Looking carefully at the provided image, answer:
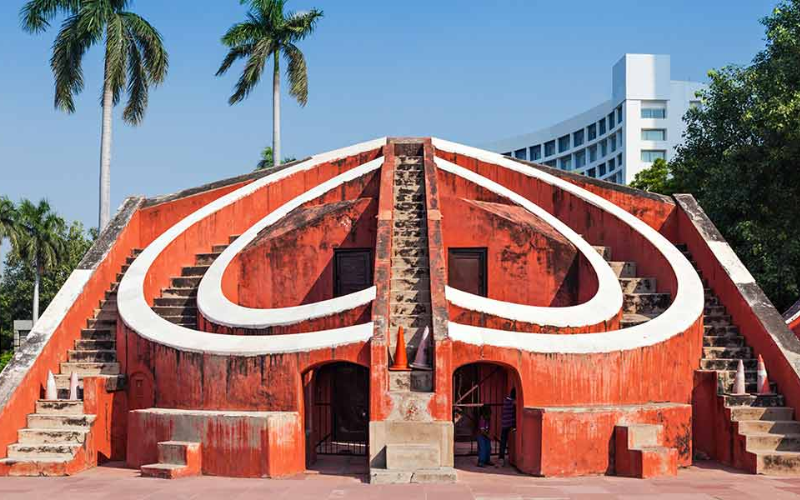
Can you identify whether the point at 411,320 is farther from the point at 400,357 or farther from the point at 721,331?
the point at 721,331

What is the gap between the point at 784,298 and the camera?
16922mm

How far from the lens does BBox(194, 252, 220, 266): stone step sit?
532 inches

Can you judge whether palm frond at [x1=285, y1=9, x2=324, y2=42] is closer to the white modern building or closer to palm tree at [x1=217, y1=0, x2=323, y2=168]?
palm tree at [x1=217, y1=0, x2=323, y2=168]

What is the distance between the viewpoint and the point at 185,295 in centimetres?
1266

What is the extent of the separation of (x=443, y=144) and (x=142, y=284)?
5974 millimetres

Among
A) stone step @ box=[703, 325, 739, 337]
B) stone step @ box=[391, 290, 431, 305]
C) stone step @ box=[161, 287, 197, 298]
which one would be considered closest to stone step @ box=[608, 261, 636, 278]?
stone step @ box=[703, 325, 739, 337]

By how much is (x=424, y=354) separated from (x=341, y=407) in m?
2.33

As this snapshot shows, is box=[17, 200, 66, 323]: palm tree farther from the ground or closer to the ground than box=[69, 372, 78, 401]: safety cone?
farther from the ground

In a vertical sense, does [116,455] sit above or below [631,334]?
below

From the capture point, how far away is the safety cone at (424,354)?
367 inches

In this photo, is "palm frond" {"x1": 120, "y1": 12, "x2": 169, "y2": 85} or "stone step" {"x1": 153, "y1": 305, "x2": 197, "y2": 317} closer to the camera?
"stone step" {"x1": 153, "y1": 305, "x2": 197, "y2": 317}

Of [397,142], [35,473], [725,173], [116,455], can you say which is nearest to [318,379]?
[116,455]

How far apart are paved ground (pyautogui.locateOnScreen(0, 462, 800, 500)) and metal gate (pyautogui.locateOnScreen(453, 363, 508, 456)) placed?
7.22 feet

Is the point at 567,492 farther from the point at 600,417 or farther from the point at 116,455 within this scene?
the point at 116,455
